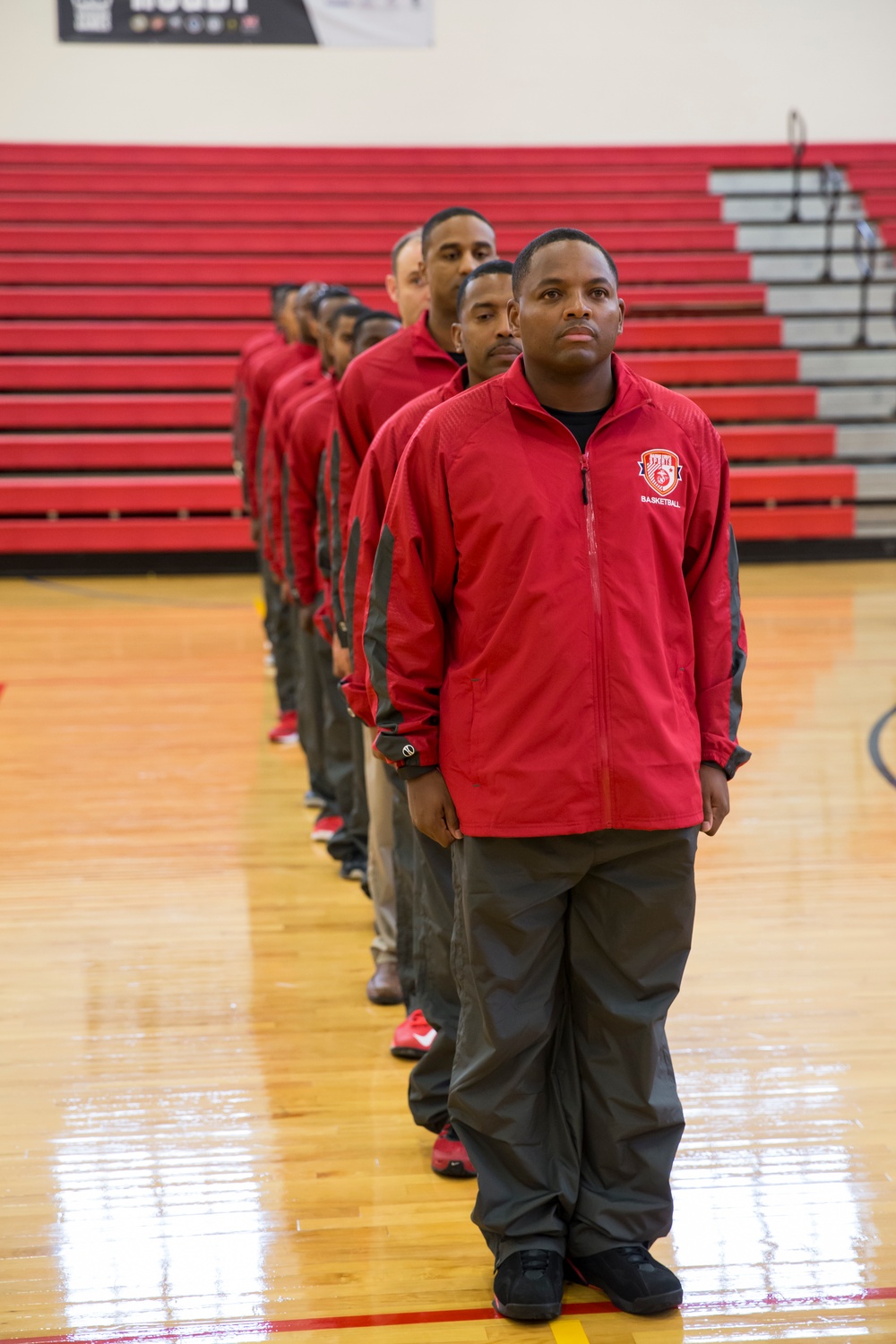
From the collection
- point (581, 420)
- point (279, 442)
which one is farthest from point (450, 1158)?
point (279, 442)

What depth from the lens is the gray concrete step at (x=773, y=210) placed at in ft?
36.4

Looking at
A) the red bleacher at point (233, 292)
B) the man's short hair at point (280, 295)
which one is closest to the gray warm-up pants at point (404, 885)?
the man's short hair at point (280, 295)

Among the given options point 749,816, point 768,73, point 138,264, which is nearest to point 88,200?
point 138,264

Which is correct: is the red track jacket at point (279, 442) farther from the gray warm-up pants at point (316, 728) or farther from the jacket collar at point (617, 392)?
the jacket collar at point (617, 392)

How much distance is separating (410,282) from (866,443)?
23.4 feet

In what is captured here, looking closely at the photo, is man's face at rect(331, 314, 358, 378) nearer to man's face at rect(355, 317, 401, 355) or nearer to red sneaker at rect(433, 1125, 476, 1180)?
man's face at rect(355, 317, 401, 355)

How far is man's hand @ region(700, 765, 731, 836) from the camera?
6.28ft

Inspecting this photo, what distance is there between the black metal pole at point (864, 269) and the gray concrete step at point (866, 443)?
74cm

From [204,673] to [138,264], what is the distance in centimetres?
507

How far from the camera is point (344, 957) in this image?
321cm

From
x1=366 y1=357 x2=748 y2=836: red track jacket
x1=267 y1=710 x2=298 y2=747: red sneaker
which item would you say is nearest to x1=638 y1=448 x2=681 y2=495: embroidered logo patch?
x1=366 y1=357 x2=748 y2=836: red track jacket

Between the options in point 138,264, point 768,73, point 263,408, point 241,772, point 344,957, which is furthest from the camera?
point 768,73

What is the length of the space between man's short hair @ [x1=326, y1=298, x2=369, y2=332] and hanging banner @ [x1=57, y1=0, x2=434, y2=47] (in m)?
8.25

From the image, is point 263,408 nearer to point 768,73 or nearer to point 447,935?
point 447,935
